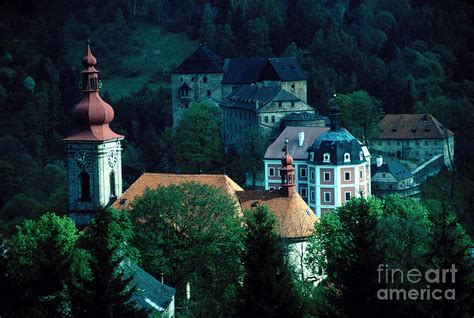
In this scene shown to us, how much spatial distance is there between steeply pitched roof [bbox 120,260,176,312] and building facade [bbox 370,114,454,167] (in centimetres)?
5314

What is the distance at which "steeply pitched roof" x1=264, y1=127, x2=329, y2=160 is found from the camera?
83.6 meters

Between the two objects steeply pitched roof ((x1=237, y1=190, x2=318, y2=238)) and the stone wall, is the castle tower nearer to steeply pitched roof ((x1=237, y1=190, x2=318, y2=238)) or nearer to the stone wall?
steeply pitched roof ((x1=237, y1=190, x2=318, y2=238))

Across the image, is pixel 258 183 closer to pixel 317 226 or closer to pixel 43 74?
pixel 317 226

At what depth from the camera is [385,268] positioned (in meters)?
37.8

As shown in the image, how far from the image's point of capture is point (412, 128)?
101125 mm

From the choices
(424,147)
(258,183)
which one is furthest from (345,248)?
(424,147)

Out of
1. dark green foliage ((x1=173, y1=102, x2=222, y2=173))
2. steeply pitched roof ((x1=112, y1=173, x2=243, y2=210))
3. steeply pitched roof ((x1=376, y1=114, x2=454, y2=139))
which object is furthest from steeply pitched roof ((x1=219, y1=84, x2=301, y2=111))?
steeply pitched roof ((x1=112, y1=173, x2=243, y2=210))

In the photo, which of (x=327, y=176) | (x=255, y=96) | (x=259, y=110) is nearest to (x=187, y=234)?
(x=327, y=176)

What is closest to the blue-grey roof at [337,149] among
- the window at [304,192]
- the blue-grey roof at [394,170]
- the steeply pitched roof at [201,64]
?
the window at [304,192]

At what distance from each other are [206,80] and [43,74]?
31.2 meters

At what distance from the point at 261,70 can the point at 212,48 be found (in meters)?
19.0

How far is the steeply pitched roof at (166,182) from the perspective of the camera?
61344 millimetres

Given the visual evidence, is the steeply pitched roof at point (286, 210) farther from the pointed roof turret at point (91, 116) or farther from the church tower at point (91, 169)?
the pointed roof turret at point (91, 116)

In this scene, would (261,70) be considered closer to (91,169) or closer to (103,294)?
(91,169)
